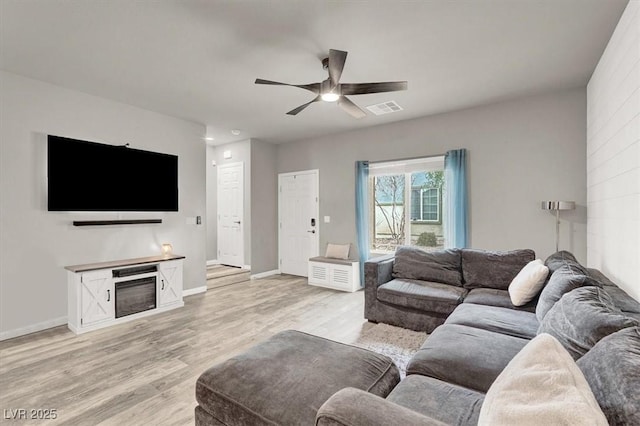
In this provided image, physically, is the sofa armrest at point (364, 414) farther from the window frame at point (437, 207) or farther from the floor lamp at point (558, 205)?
the window frame at point (437, 207)

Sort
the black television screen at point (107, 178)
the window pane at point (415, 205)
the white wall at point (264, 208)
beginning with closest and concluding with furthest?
the black television screen at point (107, 178), the window pane at point (415, 205), the white wall at point (264, 208)

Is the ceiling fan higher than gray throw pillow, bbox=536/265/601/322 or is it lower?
higher

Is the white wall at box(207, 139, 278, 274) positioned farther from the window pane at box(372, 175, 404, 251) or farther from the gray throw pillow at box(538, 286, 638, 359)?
the gray throw pillow at box(538, 286, 638, 359)

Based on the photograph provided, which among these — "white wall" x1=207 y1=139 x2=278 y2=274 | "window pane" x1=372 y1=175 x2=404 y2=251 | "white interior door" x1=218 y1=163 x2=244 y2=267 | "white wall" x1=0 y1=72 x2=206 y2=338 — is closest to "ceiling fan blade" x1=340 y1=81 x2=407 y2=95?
"window pane" x1=372 y1=175 x2=404 y2=251

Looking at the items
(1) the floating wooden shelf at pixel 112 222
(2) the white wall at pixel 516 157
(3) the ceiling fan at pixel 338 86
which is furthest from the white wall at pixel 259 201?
(3) the ceiling fan at pixel 338 86

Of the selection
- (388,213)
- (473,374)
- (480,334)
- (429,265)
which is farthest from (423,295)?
(388,213)

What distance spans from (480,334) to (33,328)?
14.6ft

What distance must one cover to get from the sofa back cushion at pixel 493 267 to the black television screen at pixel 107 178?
13.6ft

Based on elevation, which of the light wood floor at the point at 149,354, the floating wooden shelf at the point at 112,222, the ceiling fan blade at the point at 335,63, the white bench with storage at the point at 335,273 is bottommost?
the light wood floor at the point at 149,354

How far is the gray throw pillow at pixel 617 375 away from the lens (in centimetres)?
84

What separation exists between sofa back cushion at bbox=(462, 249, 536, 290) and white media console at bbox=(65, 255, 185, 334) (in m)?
3.76

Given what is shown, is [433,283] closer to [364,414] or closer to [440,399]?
[440,399]

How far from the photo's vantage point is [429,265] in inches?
146

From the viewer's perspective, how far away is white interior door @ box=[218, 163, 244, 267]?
21.4ft
